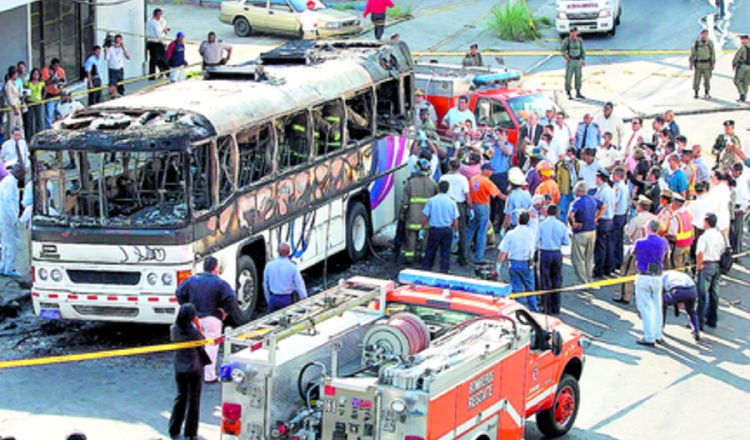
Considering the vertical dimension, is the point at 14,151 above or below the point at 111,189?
below

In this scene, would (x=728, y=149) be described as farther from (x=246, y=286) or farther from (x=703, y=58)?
(x=246, y=286)

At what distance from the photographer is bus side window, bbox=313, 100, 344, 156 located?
18.7m

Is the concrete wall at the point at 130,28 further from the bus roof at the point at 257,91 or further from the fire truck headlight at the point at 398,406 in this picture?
the fire truck headlight at the point at 398,406

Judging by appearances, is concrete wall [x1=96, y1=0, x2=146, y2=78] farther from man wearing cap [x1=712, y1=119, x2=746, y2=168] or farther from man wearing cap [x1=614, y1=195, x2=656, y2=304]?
man wearing cap [x1=614, y1=195, x2=656, y2=304]

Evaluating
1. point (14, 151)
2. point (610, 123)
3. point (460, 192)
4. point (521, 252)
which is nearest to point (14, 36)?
point (14, 151)

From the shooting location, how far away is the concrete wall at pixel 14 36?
27031 millimetres

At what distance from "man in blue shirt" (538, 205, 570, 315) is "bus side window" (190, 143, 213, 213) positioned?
438 centimetres

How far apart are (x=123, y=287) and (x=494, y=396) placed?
5.52m

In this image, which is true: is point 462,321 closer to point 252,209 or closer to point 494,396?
point 494,396

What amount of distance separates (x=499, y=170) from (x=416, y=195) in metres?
2.37

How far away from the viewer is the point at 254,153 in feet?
56.6

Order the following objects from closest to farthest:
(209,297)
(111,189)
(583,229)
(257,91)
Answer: (209,297), (111,189), (257,91), (583,229)

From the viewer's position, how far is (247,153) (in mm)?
17109

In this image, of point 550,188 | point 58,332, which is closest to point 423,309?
point 58,332
